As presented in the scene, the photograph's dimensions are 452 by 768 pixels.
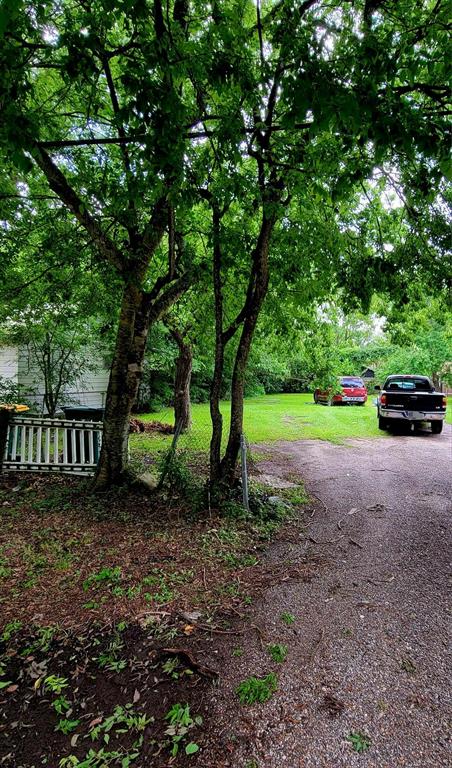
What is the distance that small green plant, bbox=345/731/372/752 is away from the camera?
1.78 metres

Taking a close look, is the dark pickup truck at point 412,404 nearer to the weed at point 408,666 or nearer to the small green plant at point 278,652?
the weed at point 408,666

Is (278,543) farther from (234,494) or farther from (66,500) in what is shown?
(66,500)

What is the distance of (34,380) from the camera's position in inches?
373

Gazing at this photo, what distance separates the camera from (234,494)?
199 inches

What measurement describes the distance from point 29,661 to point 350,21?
592cm

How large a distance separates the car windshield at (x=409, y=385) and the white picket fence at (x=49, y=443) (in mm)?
8584

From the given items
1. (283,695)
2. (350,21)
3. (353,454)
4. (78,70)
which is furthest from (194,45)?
(353,454)

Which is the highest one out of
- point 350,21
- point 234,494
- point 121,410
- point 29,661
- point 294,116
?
point 350,21

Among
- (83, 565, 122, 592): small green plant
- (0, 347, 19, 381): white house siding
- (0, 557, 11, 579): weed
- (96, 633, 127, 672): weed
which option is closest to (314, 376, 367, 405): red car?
(0, 347, 19, 381): white house siding

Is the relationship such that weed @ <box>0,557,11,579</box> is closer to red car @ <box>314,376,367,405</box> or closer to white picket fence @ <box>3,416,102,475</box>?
white picket fence @ <box>3,416,102,475</box>

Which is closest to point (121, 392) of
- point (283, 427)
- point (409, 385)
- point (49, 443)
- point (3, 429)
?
point (49, 443)

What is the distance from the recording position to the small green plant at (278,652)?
2373 millimetres

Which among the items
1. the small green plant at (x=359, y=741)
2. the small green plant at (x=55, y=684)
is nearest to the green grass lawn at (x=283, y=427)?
the small green plant at (x=55, y=684)

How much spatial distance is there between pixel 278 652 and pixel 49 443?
4.96 meters
